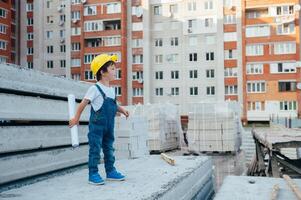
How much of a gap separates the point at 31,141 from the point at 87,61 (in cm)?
4576

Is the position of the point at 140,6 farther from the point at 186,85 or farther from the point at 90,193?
the point at 90,193

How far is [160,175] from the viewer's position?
13.9 feet

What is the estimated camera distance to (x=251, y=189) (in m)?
3.97

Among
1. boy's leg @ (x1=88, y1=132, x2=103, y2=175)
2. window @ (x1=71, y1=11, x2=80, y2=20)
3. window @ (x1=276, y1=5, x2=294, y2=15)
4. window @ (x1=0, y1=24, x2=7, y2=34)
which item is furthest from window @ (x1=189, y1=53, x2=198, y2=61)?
boy's leg @ (x1=88, y1=132, x2=103, y2=175)

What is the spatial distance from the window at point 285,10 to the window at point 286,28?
1267 millimetres

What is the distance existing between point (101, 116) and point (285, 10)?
43.3 m

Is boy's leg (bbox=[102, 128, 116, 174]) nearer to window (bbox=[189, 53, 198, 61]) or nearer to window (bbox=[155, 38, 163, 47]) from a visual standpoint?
window (bbox=[189, 53, 198, 61])

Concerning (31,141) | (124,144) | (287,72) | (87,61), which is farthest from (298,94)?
(31,141)

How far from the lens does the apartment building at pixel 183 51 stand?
45.0 meters

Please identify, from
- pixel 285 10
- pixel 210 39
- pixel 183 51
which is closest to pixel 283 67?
pixel 285 10

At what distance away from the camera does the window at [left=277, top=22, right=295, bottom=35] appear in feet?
140

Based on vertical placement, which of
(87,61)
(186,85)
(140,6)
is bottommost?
(186,85)

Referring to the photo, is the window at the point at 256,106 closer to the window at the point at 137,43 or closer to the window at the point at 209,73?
the window at the point at 209,73

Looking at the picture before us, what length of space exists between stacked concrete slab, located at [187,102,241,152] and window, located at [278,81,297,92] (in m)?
26.0
